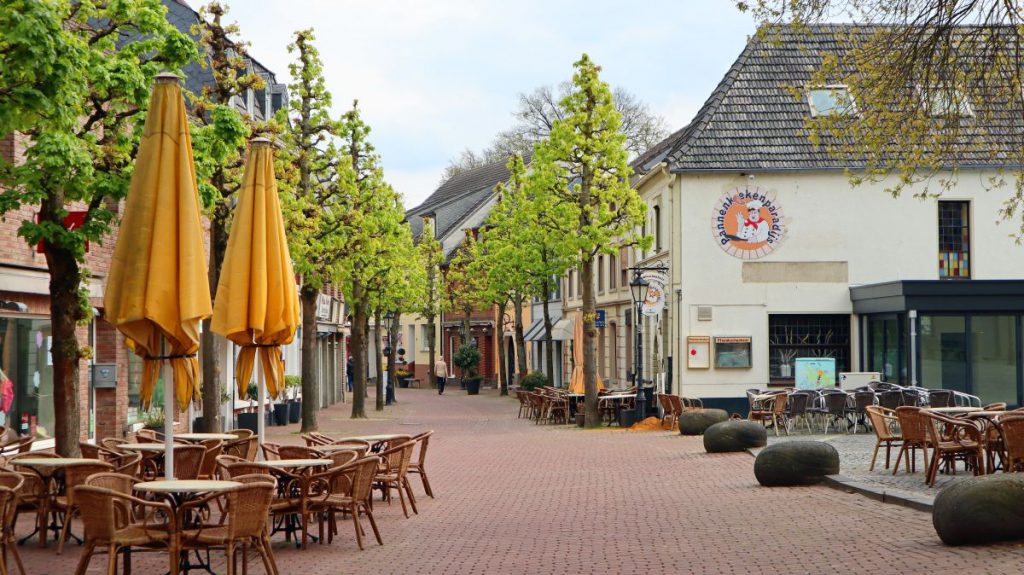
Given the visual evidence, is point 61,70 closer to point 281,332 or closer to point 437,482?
point 281,332

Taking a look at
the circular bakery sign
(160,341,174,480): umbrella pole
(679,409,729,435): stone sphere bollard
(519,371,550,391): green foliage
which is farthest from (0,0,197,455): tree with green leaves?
(519,371,550,391): green foliage

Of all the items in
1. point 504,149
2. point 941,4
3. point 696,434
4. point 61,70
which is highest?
point 504,149

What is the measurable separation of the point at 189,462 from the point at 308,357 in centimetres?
1463

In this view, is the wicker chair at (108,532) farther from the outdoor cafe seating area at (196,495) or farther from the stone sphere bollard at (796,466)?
the stone sphere bollard at (796,466)

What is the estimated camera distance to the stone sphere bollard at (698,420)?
82.2ft

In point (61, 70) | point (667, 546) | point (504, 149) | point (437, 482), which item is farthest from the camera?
point (504, 149)

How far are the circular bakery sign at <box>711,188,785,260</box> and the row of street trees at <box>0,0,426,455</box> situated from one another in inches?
345

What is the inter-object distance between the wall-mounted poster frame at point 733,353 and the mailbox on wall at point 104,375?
14.7 m

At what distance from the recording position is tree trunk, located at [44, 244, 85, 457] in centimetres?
1255

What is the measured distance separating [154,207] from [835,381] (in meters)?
21.8

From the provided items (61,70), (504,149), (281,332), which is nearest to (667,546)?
(281,332)

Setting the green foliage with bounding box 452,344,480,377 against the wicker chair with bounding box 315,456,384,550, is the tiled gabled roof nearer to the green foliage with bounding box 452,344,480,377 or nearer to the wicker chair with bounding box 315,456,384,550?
the wicker chair with bounding box 315,456,384,550

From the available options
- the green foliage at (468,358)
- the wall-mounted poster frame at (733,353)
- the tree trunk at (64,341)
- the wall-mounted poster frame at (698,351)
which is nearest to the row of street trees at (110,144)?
Result: the tree trunk at (64,341)

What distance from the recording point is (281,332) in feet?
42.2
